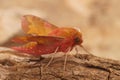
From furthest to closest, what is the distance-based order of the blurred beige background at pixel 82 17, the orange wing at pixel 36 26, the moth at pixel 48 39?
the blurred beige background at pixel 82 17, the orange wing at pixel 36 26, the moth at pixel 48 39

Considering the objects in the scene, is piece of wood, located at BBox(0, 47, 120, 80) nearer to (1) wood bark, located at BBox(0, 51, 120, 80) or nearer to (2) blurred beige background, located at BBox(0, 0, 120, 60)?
(1) wood bark, located at BBox(0, 51, 120, 80)

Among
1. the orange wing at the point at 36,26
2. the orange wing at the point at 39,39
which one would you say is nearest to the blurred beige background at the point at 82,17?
the orange wing at the point at 36,26

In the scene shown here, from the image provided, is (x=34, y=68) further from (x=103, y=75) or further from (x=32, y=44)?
(x=103, y=75)

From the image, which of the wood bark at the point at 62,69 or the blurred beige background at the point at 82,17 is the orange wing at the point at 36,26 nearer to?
the wood bark at the point at 62,69

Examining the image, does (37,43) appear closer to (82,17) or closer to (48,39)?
(48,39)

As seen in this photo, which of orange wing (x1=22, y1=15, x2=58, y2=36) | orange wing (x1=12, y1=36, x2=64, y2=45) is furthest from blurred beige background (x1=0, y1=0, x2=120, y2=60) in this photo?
orange wing (x1=12, y1=36, x2=64, y2=45)

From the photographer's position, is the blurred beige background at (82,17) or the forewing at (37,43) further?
the blurred beige background at (82,17)

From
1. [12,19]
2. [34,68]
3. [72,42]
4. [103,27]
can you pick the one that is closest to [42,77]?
[34,68]
